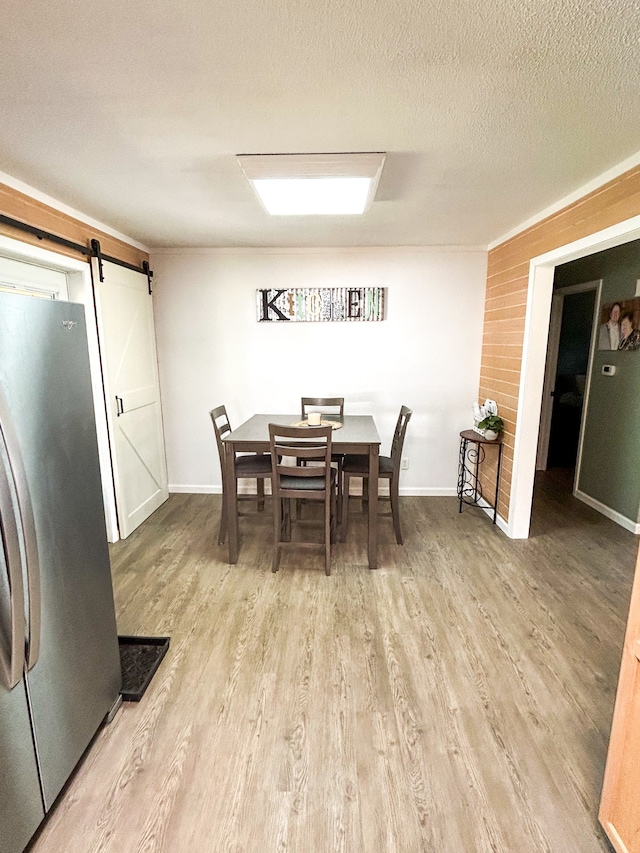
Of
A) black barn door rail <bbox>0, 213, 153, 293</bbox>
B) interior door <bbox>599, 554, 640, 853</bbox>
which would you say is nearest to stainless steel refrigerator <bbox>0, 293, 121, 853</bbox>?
black barn door rail <bbox>0, 213, 153, 293</bbox>

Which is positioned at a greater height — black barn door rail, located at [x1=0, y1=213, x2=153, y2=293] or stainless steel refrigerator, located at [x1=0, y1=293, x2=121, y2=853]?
black barn door rail, located at [x1=0, y1=213, x2=153, y2=293]

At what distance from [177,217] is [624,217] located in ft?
9.11

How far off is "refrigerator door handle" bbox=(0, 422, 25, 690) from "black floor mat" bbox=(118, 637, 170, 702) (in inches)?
32.2

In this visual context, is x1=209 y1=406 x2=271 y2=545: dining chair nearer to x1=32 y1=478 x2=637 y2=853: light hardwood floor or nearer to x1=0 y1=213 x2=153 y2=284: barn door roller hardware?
x1=32 y1=478 x2=637 y2=853: light hardwood floor

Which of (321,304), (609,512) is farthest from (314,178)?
(609,512)

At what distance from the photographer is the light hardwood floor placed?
134 centimetres

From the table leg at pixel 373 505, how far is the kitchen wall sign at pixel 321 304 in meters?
1.72

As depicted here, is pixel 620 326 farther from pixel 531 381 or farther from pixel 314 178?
pixel 314 178

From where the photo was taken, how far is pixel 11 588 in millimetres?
1091

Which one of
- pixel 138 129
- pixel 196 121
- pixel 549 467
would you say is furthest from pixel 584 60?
pixel 549 467

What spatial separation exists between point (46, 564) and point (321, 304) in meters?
3.23

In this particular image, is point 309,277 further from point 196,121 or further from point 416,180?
point 196,121

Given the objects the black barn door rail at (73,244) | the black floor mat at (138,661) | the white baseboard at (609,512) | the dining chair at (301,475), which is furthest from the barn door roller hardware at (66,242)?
the white baseboard at (609,512)

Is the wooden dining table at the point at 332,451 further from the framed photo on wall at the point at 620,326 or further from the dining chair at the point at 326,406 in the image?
A: the framed photo on wall at the point at 620,326
